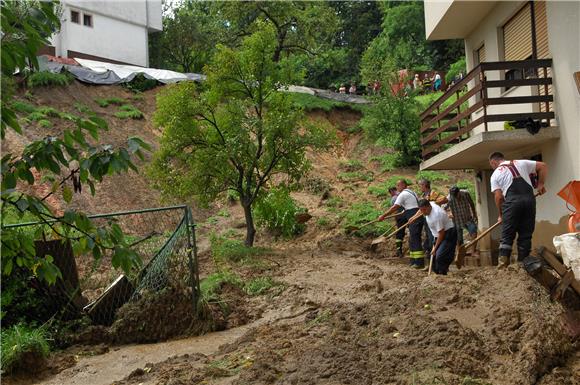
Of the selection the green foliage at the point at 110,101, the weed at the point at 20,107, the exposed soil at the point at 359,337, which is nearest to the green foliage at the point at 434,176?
the exposed soil at the point at 359,337

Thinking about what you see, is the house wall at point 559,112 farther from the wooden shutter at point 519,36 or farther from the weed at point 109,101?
the weed at point 109,101

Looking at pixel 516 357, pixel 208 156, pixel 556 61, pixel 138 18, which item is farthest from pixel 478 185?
pixel 138 18

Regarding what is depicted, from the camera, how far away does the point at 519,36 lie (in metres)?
12.4

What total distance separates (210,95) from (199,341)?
9177 mm

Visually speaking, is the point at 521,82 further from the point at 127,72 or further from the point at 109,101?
the point at 127,72

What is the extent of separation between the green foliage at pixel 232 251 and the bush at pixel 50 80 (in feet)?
43.8

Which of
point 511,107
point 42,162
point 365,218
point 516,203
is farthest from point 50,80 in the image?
point 42,162

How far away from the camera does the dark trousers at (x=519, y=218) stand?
7.96 m

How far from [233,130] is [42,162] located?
13158mm

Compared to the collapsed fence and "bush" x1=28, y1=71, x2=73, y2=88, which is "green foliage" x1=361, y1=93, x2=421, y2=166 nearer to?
"bush" x1=28, y1=71, x2=73, y2=88

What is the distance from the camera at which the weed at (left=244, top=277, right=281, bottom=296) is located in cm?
1075

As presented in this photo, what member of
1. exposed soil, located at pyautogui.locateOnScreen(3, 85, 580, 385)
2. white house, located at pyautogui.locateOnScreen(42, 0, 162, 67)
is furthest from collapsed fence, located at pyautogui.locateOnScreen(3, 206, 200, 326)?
white house, located at pyautogui.locateOnScreen(42, 0, 162, 67)

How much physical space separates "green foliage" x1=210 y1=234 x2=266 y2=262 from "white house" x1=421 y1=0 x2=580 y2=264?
198 inches

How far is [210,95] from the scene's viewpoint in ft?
53.0
